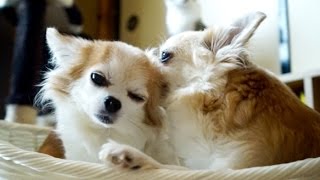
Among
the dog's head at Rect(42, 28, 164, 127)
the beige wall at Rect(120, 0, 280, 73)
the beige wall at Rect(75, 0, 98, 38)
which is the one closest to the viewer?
the dog's head at Rect(42, 28, 164, 127)

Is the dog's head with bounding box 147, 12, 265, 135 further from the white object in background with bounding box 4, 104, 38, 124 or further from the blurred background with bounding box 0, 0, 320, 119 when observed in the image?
the white object in background with bounding box 4, 104, 38, 124

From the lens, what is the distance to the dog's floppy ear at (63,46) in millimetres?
915

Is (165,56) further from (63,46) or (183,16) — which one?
(183,16)

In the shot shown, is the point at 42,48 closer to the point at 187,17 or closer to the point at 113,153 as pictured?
the point at 187,17

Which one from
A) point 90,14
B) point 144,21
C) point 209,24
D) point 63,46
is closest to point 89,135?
point 63,46

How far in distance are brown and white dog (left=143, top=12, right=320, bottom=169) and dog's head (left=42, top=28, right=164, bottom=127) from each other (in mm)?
47

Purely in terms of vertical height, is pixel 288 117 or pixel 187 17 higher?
pixel 187 17

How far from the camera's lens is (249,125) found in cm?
72

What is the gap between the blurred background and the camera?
5.16ft

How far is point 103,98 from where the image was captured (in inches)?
30.8

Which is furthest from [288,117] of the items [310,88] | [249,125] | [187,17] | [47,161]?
[187,17]

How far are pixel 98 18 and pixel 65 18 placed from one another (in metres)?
0.71

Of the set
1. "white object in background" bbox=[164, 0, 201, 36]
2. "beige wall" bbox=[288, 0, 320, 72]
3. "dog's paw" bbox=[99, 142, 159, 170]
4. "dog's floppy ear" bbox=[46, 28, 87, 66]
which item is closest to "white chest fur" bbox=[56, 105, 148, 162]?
"dog's floppy ear" bbox=[46, 28, 87, 66]

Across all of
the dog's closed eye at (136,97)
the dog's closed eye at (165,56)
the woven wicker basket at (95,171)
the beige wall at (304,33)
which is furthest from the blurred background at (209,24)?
the woven wicker basket at (95,171)
